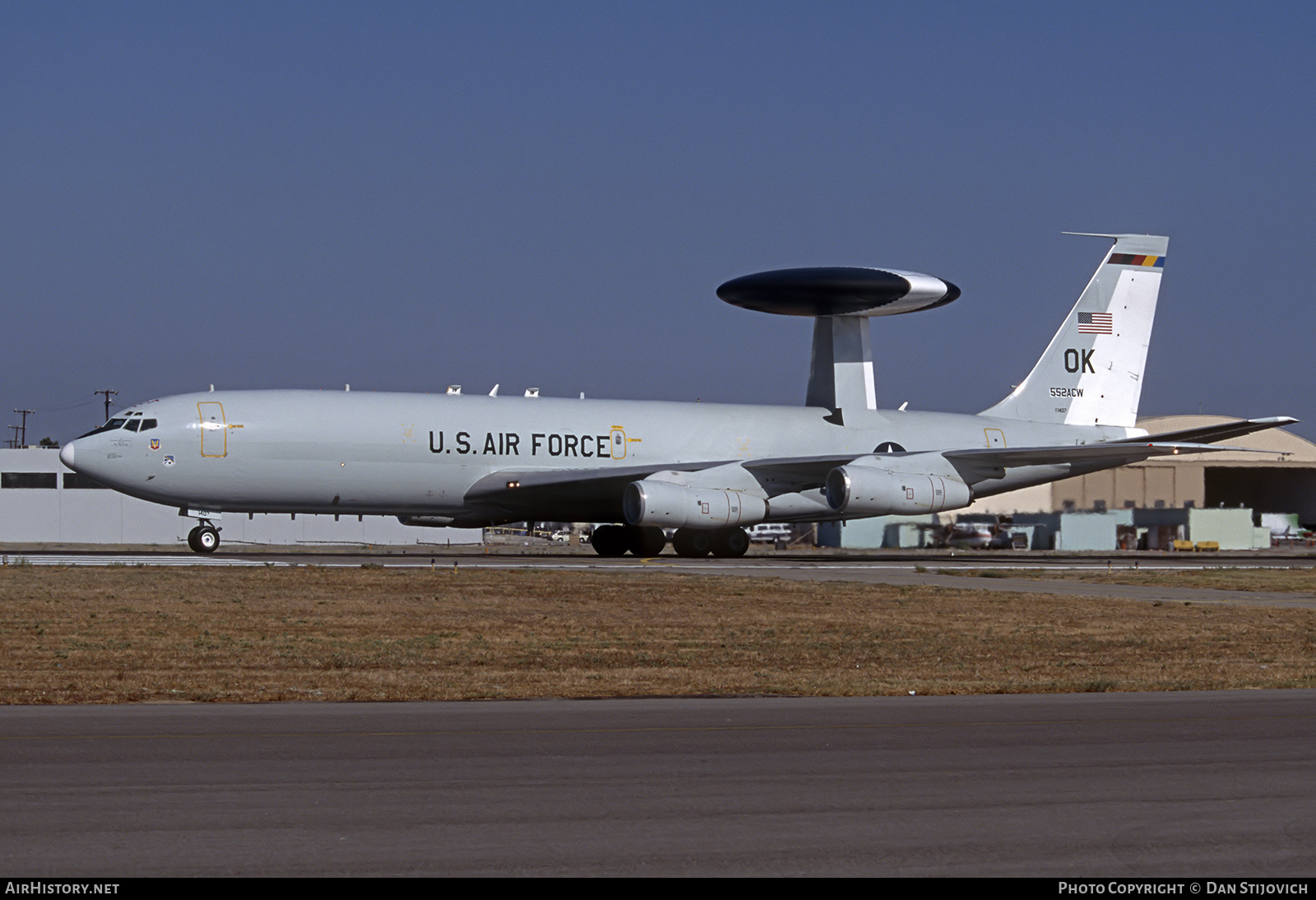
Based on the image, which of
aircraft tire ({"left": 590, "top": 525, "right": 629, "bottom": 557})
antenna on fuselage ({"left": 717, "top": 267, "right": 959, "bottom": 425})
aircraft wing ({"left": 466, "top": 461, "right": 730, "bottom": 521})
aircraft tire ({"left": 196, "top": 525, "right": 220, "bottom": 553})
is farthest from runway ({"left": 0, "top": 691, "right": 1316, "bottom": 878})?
antenna on fuselage ({"left": 717, "top": 267, "right": 959, "bottom": 425})

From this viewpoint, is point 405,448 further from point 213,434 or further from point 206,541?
point 206,541

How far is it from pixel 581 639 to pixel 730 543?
24292mm

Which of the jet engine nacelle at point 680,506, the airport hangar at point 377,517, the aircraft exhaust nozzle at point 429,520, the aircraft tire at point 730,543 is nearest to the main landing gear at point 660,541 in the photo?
the aircraft tire at point 730,543

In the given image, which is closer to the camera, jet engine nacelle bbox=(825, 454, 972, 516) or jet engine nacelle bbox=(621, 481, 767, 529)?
jet engine nacelle bbox=(621, 481, 767, 529)

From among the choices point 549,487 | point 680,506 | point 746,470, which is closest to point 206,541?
point 549,487

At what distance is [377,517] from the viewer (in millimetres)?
67875

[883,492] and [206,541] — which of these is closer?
[206,541]

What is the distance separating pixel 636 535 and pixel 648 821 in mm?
36021

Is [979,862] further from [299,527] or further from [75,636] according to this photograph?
[299,527]

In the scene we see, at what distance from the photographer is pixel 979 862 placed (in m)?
7.02

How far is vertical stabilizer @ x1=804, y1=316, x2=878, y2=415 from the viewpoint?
49250 millimetres

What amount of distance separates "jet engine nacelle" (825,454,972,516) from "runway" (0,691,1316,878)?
27.6 m

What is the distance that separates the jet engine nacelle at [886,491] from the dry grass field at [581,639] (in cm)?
1058

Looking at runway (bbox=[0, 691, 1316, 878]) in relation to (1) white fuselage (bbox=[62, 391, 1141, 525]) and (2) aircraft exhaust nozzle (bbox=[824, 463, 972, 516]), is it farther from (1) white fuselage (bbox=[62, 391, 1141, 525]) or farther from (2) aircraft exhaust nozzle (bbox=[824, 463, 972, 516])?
(2) aircraft exhaust nozzle (bbox=[824, 463, 972, 516])
